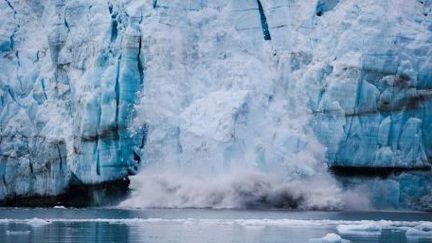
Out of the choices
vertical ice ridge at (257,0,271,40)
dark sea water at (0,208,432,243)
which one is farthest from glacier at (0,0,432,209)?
dark sea water at (0,208,432,243)

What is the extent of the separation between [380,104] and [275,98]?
122 inches

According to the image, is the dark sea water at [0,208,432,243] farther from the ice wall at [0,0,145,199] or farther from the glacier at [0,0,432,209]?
the ice wall at [0,0,145,199]

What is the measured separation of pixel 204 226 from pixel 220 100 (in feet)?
23.1

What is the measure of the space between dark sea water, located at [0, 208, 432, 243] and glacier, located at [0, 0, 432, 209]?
1179 millimetres

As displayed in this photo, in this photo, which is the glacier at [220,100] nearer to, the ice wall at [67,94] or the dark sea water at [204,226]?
the ice wall at [67,94]

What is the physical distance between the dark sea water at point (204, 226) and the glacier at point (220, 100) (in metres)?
1.18

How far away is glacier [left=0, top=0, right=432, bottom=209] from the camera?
2822 cm

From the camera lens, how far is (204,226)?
74.2 feet

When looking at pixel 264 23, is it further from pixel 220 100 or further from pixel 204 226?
pixel 204 226

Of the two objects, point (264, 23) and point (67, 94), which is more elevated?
point (264, 23)

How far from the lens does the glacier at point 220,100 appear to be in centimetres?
2822

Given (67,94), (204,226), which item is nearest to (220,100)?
(67,94)

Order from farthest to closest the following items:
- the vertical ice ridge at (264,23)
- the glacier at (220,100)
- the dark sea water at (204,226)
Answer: the vertical ice ridge at (264,23) < the glacier at (220,100) < the dark sea water at (204,226)

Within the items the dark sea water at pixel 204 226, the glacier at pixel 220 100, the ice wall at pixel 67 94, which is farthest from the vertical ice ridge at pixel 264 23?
the dark sea water at pixel 204 226
